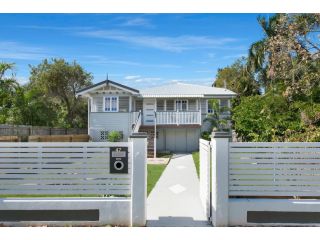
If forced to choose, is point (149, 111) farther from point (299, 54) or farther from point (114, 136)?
point (299, 54)

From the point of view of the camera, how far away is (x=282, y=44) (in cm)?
1415

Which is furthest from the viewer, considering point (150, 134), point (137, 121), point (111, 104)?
point (111, 104)

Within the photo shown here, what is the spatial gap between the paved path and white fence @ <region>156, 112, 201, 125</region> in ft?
38.7

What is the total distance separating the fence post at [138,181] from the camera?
20.2 feet

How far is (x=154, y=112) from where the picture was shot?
958 inches

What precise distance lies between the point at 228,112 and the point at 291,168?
19945mm

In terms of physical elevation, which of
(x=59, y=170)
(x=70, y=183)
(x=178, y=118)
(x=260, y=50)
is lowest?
(x=70, y=183)

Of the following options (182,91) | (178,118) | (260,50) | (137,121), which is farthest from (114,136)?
(260,50)

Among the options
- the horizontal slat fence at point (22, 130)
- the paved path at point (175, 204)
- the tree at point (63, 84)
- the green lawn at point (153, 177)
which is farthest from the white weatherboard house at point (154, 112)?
the tree at point (63, 84)

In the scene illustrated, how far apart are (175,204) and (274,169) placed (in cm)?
268

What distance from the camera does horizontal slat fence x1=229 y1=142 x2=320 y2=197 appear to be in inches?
241
